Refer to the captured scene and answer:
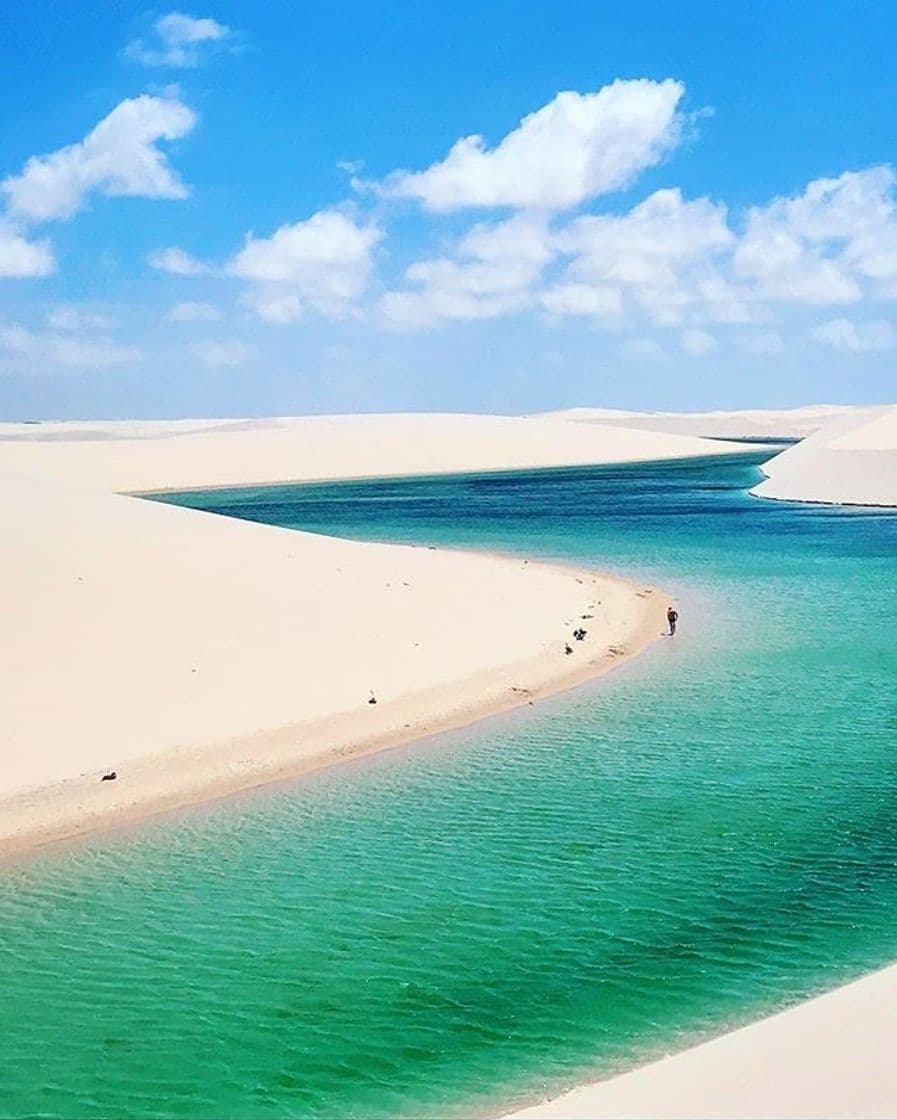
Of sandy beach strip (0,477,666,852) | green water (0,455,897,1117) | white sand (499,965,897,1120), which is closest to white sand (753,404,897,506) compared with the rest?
sandy beach strip (0,477,666,852)

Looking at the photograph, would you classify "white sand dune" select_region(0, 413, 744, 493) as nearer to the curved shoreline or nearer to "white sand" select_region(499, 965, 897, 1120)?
the curved shoreline

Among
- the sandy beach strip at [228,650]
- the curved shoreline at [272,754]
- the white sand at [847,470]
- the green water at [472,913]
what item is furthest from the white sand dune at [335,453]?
the green water at [472,913]

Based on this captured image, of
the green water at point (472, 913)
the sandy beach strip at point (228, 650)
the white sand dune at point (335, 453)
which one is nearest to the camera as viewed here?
the green water at point (472, 913)

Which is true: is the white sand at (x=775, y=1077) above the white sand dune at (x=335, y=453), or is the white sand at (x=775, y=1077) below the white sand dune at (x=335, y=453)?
below

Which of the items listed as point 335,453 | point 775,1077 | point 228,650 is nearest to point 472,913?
point 775,1077

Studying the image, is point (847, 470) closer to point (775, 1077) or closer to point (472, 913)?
point (472, 913)

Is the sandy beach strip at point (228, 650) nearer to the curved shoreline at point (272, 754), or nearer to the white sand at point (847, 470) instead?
the curved shoreline at point (272, 754)

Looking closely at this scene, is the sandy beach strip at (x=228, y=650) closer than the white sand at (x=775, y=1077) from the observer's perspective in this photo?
No

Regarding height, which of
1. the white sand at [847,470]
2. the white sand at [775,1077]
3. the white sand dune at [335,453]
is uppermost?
the white sand dune at [335,453]
